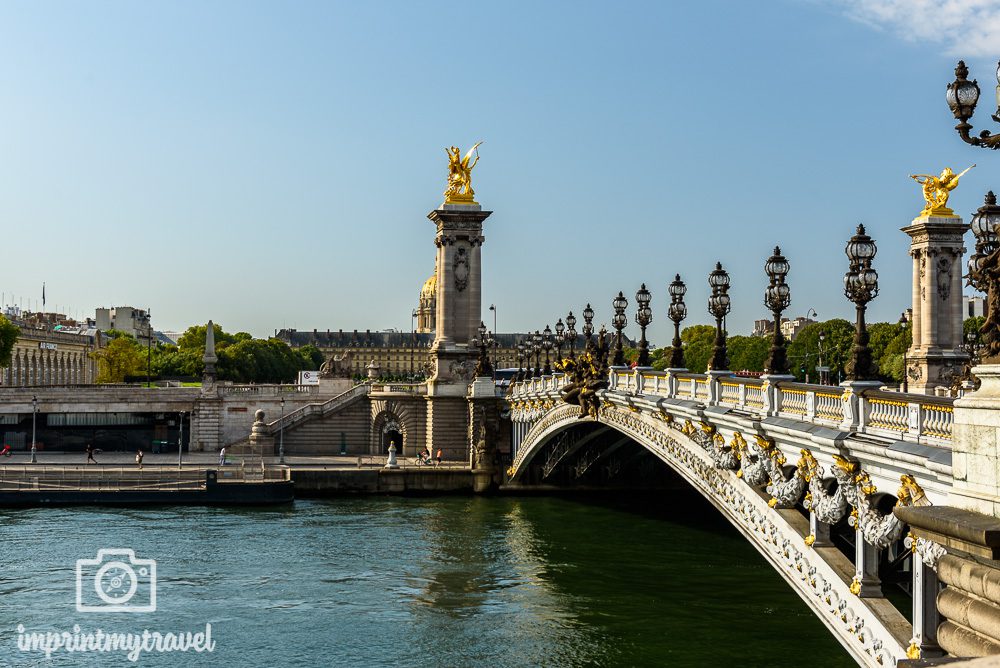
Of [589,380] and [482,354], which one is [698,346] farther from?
[589,380]

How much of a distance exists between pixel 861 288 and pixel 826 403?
2193 millimetres

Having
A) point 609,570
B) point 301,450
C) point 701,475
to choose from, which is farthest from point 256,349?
point 701,475

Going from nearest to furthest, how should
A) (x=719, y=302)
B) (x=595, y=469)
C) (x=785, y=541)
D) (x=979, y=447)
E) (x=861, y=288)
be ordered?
(x=979, y=447), (x=861, y=288), (x=785, y=541), (x=719, y=302), (x=595, y=469)

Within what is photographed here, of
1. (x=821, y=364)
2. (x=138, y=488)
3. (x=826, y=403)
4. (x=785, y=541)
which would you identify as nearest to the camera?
(x=826, y=403)

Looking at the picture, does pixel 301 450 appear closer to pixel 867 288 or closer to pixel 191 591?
pixel 191 591

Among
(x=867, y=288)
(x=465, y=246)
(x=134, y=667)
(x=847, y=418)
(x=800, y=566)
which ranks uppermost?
(x=465, y=246)

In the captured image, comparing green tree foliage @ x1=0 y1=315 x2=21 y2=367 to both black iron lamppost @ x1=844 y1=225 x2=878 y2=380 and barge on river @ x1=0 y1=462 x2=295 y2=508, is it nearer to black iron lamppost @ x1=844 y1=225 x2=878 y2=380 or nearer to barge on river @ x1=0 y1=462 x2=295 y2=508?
barge on river @ x1=0 y1=462 x2=295 y2=508

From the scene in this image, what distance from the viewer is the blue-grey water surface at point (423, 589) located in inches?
995

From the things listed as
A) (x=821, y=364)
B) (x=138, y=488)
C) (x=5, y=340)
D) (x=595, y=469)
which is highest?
(x=5, y=340)

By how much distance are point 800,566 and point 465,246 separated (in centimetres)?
4675

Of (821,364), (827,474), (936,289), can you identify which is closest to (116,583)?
(827,474)

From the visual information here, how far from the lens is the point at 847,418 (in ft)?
51.0

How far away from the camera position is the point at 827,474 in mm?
16688

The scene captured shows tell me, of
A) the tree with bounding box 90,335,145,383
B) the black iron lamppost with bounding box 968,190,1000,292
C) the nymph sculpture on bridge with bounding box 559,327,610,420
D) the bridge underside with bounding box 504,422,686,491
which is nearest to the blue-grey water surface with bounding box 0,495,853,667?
the bridge underside with bounding box 504,422,686,491
